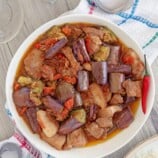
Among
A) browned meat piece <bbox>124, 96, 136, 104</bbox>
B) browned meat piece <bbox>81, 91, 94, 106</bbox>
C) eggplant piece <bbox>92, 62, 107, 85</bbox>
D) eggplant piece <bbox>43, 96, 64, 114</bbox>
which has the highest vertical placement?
eggplant piece <bbox>92, 62, 107, 85</bbox>

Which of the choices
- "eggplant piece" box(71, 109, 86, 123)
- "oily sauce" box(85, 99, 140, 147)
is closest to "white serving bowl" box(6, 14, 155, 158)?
"oily sauce" box(85, 99, 140, 147)

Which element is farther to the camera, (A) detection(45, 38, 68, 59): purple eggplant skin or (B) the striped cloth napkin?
(B) the striped cloth napkin

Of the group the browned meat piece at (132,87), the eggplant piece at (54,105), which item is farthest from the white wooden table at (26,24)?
the browned meat piece at (132,87)

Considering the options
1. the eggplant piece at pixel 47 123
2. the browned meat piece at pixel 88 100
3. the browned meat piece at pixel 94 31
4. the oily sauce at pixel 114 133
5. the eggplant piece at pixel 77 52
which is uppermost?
the browned meat piece at pixel 94 31

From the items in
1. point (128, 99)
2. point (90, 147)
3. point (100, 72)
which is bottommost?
point (90, 147)

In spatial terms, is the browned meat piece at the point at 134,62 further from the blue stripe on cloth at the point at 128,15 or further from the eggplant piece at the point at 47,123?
the eggplant piece at the point at 47,123

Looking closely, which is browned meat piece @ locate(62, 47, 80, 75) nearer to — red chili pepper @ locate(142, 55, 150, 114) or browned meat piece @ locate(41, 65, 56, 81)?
browned meat piece @ locate(41, 65, 56, 81)

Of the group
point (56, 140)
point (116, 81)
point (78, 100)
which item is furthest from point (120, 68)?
point (56, 140)

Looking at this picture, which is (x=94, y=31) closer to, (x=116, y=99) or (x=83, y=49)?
(x=83, y=49)
